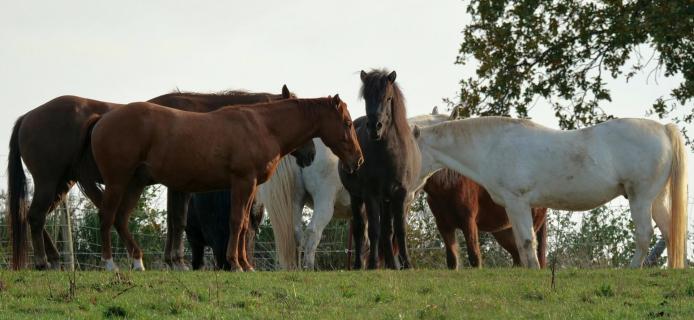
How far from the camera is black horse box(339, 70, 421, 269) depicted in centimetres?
1343

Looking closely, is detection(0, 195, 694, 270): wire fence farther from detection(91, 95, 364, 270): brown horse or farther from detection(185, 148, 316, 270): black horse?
detection(91, 95, 364, 270): brown horse

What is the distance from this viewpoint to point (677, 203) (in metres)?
13.5

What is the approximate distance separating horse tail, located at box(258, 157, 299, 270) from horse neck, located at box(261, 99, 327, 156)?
3926 mm

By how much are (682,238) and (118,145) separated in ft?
21.1

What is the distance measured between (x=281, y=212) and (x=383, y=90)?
142 inches

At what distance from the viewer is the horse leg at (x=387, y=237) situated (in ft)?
44.2

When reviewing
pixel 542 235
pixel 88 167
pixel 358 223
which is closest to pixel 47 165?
pixel 88 167

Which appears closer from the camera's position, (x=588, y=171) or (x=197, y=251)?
(x=588, y=171)

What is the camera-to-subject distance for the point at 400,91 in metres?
13.9

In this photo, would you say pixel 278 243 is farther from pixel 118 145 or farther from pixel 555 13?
pixel 555 13

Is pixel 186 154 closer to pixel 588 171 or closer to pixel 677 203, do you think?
pixel 588 171

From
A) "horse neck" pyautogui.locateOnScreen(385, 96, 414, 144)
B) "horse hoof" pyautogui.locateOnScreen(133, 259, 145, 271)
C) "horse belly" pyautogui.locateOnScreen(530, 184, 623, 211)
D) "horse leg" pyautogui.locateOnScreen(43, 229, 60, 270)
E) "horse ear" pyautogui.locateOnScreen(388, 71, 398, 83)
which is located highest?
"horse ear" pyautogui.locateOnScreen(388, 71, 398, 83)


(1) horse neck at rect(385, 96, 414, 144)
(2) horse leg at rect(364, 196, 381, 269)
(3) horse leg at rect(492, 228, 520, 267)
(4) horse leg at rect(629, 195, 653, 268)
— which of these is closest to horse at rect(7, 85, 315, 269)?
(2) horse leg at rect(364, 196, 381, 269)

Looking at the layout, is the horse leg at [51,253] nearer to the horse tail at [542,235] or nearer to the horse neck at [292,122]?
the horse neck at [292,122]
